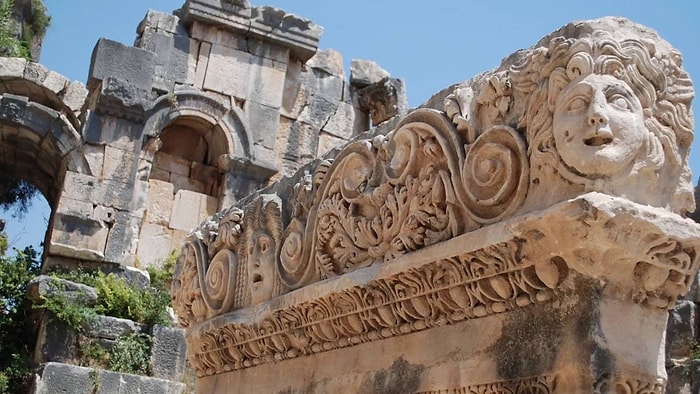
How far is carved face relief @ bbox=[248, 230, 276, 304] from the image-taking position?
490 centimetres

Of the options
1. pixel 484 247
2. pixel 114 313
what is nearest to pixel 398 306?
pixel 484 247

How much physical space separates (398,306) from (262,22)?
1158 cm

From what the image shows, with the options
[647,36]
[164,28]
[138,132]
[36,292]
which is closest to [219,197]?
[138,132]

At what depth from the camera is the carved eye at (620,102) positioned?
3.02 metres

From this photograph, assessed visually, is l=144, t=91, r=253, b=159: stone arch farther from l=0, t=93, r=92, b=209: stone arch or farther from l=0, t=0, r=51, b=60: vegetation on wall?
l=0, t=0, r=51, b=60: vegetation on wall

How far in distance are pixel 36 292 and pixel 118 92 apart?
3.51m

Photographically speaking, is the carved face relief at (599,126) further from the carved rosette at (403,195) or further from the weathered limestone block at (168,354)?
the weathered limestone block at (168,354)

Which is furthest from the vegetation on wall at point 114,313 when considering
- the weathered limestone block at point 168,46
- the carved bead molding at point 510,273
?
the carved bead molding at point 510,273

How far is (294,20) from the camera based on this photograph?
1488 centimetres

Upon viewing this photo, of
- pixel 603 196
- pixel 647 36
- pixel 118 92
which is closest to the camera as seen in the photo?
pixel 603 196

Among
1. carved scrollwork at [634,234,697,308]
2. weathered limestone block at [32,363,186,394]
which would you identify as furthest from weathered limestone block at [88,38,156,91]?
carved scrollwork at [634,234,697,308]

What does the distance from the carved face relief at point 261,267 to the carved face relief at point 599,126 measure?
2.25 metres

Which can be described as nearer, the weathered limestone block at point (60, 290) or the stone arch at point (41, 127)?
the weathered limestone block at point (60, 290)

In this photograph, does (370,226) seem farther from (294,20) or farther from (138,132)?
(294,20)
